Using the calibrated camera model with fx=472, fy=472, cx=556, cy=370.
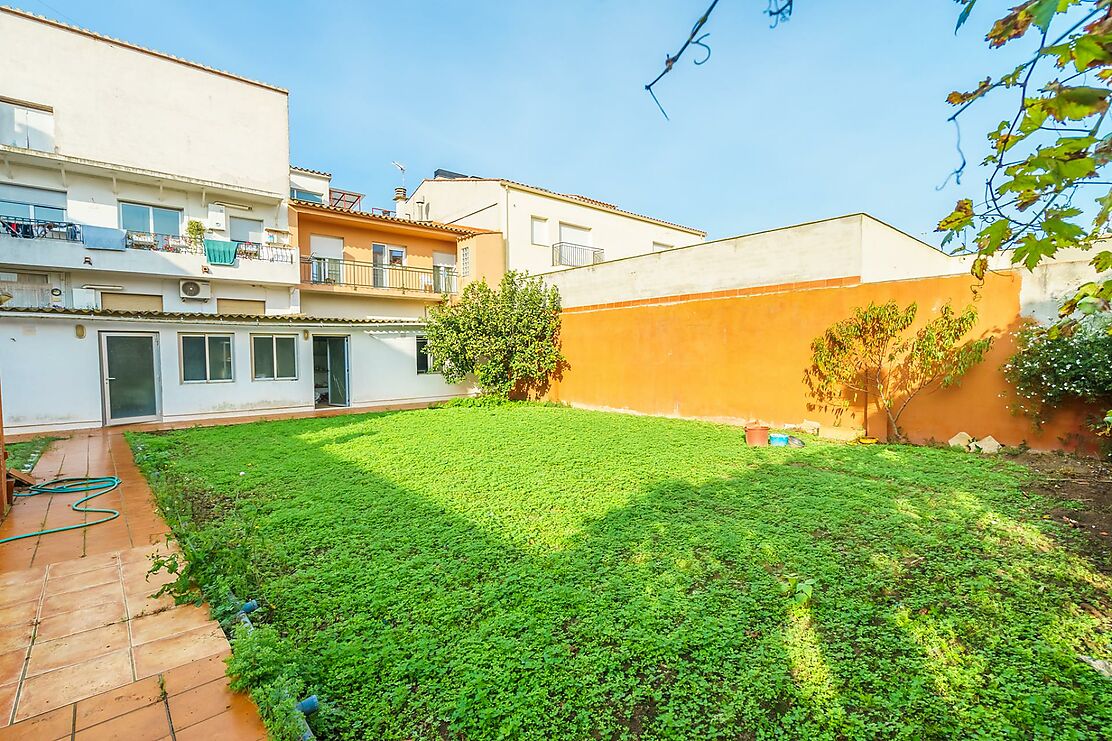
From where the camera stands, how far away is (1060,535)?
392 centimetres

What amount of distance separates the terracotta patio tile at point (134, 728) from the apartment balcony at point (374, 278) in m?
16.1

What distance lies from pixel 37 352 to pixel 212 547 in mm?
11416

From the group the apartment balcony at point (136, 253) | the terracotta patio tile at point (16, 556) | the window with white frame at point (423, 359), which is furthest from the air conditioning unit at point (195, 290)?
the terracotta patio tile at point (16, 556)

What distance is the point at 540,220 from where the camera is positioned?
62.0 ft

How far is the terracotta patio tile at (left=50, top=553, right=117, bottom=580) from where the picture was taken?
357cm

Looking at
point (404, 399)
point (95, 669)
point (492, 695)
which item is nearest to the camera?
point (492, 695)

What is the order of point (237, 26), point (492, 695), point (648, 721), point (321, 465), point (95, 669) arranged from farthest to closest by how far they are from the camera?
point (237, 26)
point (321, 465)
point (95, 669)
point (492, 695)
point (648, 721)

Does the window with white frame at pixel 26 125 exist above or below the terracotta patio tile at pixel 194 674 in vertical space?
above

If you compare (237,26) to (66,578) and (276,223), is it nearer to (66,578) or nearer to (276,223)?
(276,223)

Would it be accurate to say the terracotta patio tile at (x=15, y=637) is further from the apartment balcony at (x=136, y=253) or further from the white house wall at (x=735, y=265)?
the apartment balcony at (x=136, y=253)

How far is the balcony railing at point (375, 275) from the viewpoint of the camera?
16.6m

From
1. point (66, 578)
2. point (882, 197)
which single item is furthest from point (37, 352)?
point (882, 197)

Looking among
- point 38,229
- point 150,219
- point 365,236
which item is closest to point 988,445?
point 365,236

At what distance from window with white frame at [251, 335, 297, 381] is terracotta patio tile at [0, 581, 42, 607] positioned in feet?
35.9
